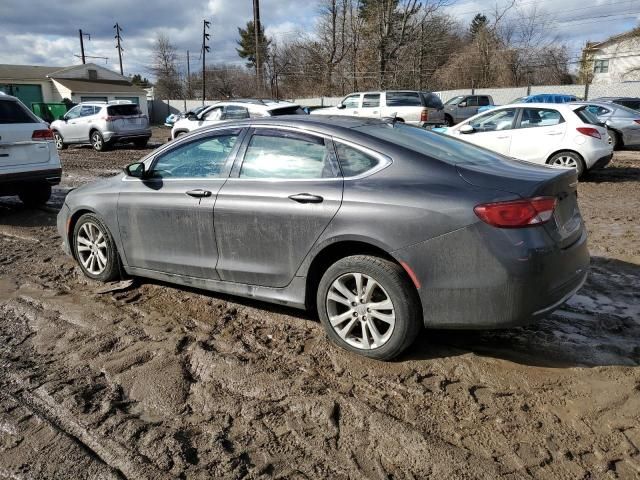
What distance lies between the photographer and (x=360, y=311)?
3545 millimetres

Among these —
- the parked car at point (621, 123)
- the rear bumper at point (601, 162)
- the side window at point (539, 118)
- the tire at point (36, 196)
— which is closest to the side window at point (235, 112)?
the tire at point (36, 196)

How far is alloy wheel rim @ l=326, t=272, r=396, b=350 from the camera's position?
3453mm

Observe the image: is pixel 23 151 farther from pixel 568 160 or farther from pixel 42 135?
pixel 568 160

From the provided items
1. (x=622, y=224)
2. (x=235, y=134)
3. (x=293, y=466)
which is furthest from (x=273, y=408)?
(x=622, y=224)

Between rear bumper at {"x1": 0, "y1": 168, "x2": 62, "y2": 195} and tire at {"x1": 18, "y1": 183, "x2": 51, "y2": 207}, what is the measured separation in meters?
0.54

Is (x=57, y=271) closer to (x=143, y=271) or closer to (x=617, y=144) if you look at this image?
(x=143, y=271)

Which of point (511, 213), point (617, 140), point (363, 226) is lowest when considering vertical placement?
point (617, 140)

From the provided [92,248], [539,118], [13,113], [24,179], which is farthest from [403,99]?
[92,248]

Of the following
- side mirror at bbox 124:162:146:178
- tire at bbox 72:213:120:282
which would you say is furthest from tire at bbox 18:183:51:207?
side mirror at bbox 124:162:146:178

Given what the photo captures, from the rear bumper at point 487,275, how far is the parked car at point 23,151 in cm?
699

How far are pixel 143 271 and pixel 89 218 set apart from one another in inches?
34.0

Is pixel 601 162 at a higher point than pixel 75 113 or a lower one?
lower

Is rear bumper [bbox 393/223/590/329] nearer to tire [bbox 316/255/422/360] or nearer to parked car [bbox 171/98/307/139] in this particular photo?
tire [bbox 316/255/422/360]

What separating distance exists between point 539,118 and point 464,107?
16.3m
